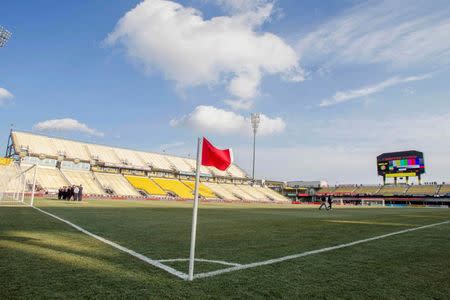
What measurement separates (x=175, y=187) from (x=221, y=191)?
511 inches

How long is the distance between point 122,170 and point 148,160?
9585 mm

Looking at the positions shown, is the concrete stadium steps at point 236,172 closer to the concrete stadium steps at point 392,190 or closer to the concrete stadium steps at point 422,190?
the concrete stadium steps at point 392,190

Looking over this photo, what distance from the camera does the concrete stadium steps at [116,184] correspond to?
194 feet

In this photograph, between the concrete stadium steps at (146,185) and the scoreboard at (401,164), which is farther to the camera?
the scoreboard at (401,164)

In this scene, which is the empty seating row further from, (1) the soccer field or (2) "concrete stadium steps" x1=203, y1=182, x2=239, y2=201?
(1) the soccer field

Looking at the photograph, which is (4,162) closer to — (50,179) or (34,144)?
(50,179)

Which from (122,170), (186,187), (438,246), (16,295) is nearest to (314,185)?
(186,187)

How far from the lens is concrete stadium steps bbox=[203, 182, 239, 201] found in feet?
242

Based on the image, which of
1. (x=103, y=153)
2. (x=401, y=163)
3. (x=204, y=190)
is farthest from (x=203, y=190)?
(x=401, y=163)

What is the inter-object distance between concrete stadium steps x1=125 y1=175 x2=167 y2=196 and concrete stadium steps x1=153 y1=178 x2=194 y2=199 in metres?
1.71

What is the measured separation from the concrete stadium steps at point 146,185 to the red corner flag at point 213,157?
59.5 m

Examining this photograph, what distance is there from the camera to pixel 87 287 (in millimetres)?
3779

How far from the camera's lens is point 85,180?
58.9 meters

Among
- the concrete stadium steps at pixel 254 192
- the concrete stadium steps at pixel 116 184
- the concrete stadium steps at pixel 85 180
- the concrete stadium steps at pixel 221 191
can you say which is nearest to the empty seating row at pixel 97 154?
the concrete stadium steps at pixel 85 180
